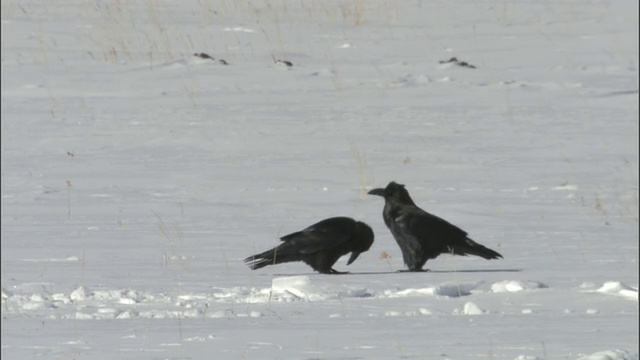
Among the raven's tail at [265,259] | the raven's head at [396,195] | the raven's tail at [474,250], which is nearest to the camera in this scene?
the raven's tail at [265,259]

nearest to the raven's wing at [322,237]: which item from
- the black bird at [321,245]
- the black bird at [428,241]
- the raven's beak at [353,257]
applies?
the black bird at [321,245]

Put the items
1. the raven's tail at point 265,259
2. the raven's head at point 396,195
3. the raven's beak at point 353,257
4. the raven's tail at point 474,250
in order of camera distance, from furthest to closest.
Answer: the raven's head at point 396,195, the raven's beak at point 353,257, the raven's tail at point 474,250, the raven's tail at point 265,259

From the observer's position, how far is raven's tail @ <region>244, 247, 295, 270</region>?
21.5 feet

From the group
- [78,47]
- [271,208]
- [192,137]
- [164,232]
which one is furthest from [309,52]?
A: [164,232]

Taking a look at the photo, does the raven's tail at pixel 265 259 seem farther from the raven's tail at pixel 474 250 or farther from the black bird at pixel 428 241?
the raven's tail at pixel 474 250

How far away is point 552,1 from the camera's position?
56.2ft

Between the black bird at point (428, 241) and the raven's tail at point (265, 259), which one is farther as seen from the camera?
the black bird at point (428, 241)

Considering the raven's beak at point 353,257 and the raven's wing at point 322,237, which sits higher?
the raven's wing at point 322,237

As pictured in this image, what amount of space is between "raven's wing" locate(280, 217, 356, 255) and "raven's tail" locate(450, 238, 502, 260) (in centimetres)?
54

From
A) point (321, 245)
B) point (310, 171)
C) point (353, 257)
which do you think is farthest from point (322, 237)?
point (310, 171)

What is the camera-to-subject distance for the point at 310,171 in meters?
10.0

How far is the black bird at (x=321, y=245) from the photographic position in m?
6.60

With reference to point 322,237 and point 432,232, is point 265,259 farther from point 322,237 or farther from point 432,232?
point 432,232

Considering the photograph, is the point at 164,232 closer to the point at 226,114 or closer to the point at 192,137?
the point at 192,137
